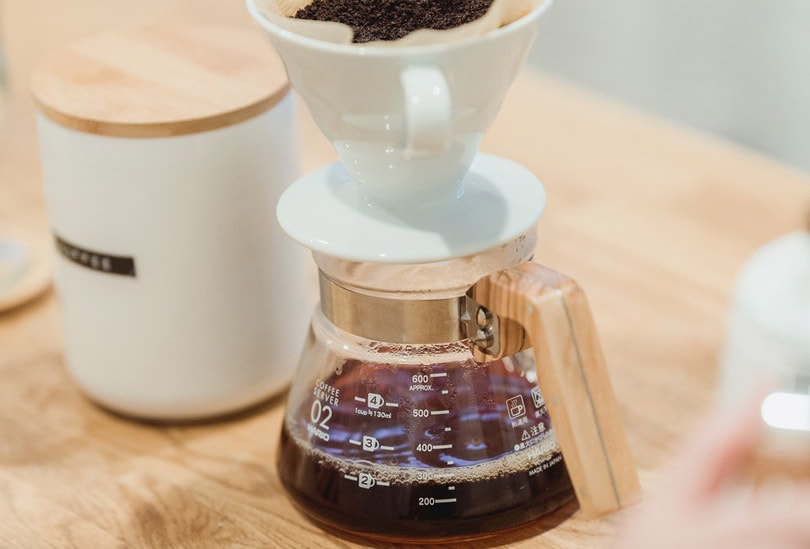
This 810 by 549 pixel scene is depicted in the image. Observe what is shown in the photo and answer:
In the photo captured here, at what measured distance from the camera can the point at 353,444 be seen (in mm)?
632

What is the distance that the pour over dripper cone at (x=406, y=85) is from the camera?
50 cm

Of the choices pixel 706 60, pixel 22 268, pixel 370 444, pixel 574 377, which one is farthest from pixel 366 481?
pixel 706 60

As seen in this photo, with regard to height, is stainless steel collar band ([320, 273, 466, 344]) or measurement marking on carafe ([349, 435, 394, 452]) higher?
stainless steel collar band ([320, 273, 466, 344])

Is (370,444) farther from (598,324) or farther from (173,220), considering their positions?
(598,324)

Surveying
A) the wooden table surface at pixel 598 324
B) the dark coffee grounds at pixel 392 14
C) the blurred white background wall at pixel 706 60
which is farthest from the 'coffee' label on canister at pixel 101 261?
the blurred white background wall at pixel 706 60

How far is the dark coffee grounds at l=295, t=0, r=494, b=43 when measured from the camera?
54 cm

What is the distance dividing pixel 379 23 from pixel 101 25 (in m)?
0.96

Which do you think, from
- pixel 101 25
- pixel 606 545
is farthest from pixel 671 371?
pixel 101 25

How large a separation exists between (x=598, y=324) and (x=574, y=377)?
33 centimetres

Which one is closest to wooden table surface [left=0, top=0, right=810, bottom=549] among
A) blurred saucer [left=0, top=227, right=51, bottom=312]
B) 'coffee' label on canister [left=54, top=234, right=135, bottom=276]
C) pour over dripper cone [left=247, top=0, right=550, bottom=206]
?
blurred saucer [left=0, top=227, right=51, bottom=312]

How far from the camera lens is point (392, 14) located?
552 millimetres

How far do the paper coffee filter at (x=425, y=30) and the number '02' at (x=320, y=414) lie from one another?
8.5 inches

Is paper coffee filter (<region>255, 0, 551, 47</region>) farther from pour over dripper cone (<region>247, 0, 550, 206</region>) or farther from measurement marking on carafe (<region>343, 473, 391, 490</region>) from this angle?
measurement marking on carafe (<region>343, 473, 391, 490</region>)

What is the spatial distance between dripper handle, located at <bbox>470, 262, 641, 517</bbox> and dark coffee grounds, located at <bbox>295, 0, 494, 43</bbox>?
12cm
